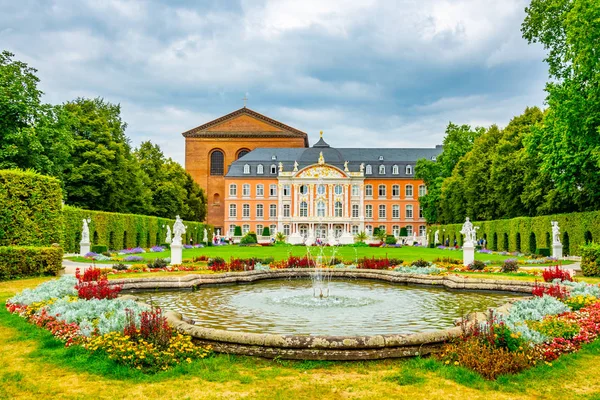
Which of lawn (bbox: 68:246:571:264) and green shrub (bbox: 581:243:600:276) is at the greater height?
green shrub (bbox: 581:243:600:276)

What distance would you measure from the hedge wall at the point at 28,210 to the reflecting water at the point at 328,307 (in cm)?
645

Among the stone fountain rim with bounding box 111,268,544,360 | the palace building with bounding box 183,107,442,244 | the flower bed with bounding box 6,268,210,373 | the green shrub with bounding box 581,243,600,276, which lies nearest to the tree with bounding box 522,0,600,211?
the green shrub with bounding box 581,243,600,276

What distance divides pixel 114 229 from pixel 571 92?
82.9ft

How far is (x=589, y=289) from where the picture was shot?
972 cm

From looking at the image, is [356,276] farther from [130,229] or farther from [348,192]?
[348,192]

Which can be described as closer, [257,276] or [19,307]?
[19,307]

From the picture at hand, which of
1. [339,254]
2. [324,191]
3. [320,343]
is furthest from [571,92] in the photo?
[324,191]

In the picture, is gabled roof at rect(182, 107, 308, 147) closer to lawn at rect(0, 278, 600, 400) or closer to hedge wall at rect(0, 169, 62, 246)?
hedge wall at rect(0, 169, 62, 246)

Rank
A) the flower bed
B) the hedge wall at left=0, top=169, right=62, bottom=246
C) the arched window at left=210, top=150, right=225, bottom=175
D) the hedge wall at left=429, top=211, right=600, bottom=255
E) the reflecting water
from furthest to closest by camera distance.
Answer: the arched window at left=210, top=150, right=225, bottom=175 → the hedge wall at left=429, top=211, right=600, bottom=255 → the hedge wall at left=0, top=169, right=62, bottom=246 → the reflecting water → the flower bed

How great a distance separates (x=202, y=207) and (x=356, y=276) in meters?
53.6

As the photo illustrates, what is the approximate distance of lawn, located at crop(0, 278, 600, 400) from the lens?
15.9 ft

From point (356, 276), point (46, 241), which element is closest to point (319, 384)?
point (356, 276)

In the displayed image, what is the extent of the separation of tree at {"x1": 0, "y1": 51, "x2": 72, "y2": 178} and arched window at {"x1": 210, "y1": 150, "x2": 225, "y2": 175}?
4581 centimetres

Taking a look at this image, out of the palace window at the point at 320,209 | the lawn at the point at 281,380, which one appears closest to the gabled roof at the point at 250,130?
the palace window at the point at 320,209
